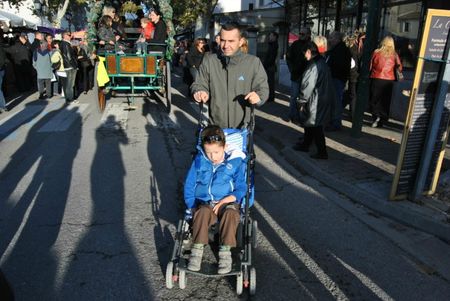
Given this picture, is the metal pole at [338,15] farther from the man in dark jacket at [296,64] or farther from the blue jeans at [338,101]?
the blue jeans at [338,101]

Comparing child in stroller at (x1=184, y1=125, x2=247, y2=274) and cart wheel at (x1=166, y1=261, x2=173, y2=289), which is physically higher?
child in stroller at (x1=184, y1=125, x2=247, y2=274)

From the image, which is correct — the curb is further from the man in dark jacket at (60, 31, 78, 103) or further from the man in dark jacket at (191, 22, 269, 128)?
the man in dark jacket at (60, 31, 78, 103)

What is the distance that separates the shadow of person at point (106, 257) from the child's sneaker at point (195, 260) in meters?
0.38

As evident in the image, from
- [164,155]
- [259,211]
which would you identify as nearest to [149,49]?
[164,155]

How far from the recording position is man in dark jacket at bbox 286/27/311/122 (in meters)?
8.33

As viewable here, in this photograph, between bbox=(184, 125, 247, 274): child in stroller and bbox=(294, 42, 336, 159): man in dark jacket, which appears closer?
bbox=(184, 125, 247, 274): child in stroller

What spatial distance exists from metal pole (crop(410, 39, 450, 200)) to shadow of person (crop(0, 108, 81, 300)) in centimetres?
375

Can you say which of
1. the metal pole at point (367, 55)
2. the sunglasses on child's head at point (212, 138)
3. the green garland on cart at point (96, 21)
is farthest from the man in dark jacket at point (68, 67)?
the sunglasses on child's head at point (212, 138)

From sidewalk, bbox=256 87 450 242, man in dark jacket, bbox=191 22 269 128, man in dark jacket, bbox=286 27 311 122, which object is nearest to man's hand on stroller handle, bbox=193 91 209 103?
man in dark jacket, bbox=191 22 269 128

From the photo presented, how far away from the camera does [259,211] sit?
4734mm

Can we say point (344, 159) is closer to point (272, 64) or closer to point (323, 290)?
point (323, 290)

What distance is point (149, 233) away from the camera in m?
4.17

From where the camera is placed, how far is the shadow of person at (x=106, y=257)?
3.21 meters

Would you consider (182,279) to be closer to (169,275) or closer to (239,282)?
(169,275)
